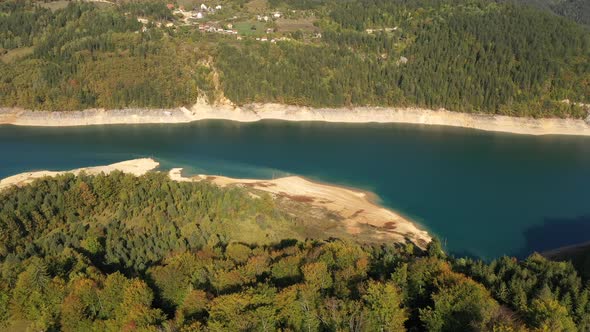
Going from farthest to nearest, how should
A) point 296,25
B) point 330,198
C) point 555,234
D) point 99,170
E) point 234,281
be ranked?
point 296,25 → point 99,170 → point 330,198 → point 555,234 → point 234,281

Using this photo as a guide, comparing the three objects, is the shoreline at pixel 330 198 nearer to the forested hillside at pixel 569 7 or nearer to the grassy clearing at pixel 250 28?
the grassy clearing at pixel 250 28

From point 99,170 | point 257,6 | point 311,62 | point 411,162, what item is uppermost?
point 257,6

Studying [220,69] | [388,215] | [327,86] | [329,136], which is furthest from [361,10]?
[388,215]

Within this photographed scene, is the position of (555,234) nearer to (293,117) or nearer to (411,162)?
(411,162)

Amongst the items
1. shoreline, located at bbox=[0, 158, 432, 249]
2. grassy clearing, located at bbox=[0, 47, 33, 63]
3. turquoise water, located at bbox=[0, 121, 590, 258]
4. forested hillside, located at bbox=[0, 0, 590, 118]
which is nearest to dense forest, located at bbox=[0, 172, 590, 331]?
shoreline, located at bbox=[0, 158, 432, 249]

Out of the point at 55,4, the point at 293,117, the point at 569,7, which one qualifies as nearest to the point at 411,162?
the point at 293,117

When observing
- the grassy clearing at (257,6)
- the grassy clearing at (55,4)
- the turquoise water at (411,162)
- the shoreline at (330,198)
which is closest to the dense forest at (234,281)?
the shoreline at (330,198)

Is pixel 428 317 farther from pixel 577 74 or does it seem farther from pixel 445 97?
pixel 577 74
